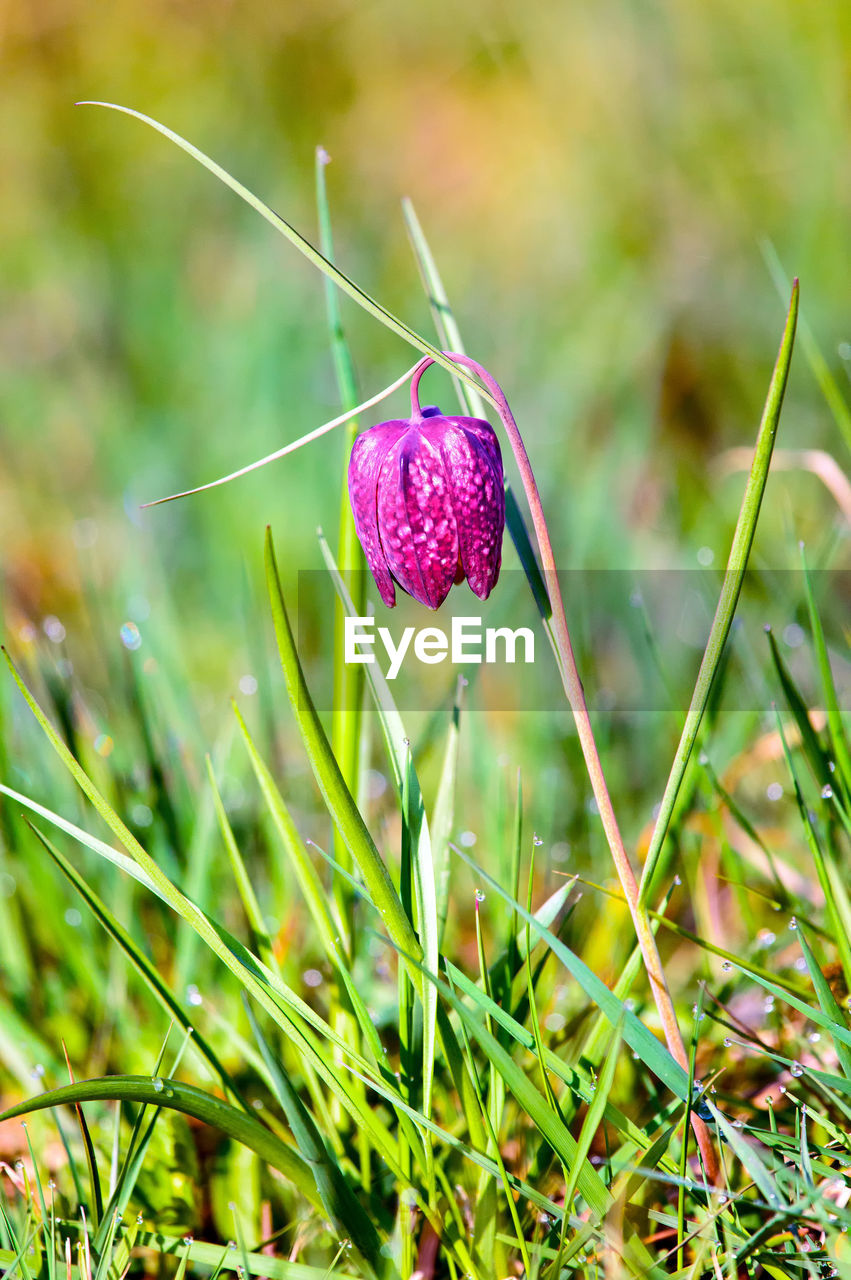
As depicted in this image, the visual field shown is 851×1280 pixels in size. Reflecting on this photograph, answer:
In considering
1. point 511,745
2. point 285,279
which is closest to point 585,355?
point 285,279

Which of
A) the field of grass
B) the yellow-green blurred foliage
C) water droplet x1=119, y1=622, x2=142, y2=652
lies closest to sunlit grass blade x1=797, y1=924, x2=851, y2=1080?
the field of grass

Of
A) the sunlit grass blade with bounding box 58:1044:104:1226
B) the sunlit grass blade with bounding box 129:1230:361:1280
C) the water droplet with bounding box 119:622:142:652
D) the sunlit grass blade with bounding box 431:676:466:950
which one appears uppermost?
the water droplet with bounding box 119:622:142:652

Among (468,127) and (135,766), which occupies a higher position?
(468,127)

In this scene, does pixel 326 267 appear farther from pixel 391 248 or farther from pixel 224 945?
pixel 391 248

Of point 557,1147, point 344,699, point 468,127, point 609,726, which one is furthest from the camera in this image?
point 468,127

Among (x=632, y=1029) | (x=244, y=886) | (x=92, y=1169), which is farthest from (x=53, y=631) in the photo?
(x=632, y=1029)

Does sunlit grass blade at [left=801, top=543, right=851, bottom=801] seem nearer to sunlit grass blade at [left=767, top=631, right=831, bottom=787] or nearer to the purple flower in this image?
sunlit grass blade at [left=767, top=631, right=831, bottom=787]

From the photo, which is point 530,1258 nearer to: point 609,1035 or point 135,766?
point 609,1035
